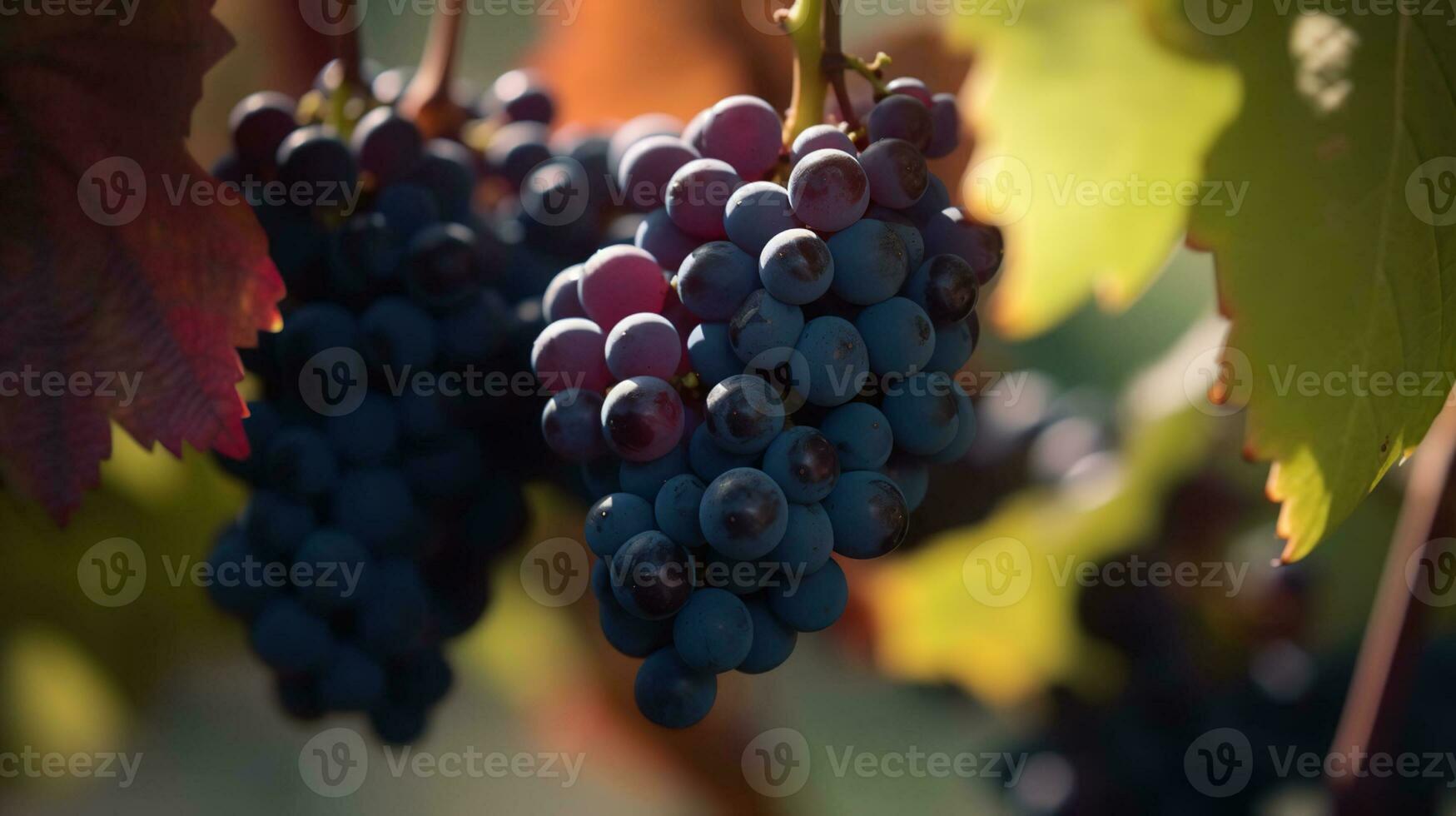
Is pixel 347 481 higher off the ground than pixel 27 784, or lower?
higher

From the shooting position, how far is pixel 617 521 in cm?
48

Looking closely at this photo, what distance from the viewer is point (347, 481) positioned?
0.65m

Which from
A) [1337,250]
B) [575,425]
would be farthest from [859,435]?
[1337,250]

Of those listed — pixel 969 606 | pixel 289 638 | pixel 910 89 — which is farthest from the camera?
pixel 969 606

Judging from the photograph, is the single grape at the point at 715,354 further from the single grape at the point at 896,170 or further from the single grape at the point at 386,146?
A: the single grape at the point at 386,146

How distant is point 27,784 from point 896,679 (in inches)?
36.8

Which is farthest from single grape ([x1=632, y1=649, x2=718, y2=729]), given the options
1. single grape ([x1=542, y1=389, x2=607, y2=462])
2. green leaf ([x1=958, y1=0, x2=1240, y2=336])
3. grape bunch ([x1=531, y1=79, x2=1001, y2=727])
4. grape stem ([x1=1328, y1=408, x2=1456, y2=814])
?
grape stem ([x1=1328, y1=408, x2=1456, y2=814])

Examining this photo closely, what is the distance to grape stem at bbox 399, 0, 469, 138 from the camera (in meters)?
0.71

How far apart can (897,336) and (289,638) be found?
42 cm

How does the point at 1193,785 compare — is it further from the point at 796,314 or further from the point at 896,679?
the point at 796,314

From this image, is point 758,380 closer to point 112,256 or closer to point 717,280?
point 717,280

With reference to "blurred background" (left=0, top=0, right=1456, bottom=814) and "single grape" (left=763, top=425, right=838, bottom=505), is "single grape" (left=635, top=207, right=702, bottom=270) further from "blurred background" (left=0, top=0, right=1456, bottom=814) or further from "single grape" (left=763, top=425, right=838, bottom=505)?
"blurred background" (left=0, top=0, right=1456, bottom=814)

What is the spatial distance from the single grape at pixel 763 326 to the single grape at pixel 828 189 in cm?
4

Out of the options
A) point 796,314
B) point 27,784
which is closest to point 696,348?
point 796,314
